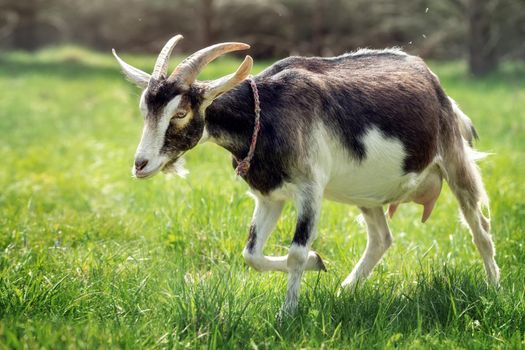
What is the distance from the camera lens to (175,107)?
3.81 m

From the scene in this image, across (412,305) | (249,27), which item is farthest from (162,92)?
(249,27)

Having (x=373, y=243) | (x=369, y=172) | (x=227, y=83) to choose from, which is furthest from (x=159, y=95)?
(x=373, y=243)

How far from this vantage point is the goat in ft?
12.7

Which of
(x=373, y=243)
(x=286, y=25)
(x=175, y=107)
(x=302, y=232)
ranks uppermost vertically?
(x=175, y=107)

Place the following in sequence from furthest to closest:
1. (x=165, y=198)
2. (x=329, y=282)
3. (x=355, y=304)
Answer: (x=165, y=198) < (x=329, y=282) < (x=355, y=304)

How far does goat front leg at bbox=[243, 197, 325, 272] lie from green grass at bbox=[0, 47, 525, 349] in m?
0.11

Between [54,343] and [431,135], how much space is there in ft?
8.40

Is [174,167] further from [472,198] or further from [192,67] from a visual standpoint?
[472,198]

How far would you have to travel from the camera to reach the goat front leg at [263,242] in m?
4.34

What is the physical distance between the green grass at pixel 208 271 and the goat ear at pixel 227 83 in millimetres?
961

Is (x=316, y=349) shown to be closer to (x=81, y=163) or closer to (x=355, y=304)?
(x=355, y=304)

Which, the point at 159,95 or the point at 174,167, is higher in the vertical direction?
the point at 159,95

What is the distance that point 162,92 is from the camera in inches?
150

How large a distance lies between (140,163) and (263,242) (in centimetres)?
96
